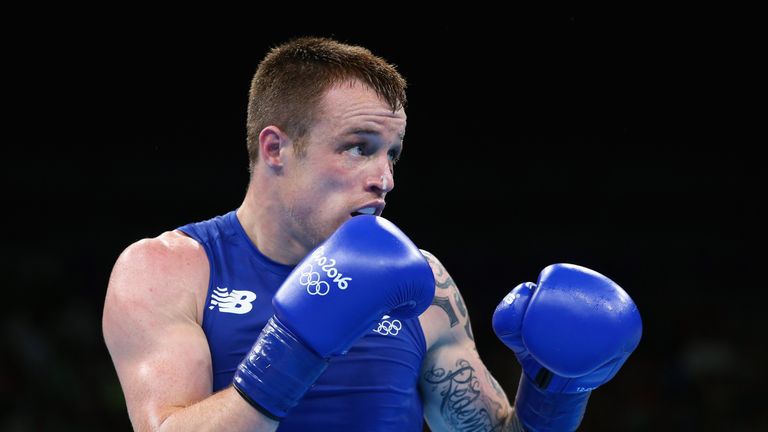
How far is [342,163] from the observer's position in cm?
264

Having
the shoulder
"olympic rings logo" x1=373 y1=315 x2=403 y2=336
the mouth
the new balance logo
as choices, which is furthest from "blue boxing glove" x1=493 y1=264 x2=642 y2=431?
the shoulder

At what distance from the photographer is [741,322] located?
24.8 ft

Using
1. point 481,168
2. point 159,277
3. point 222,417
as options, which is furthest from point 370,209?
point 481,168

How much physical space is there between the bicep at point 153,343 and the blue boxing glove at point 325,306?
0.74 ft

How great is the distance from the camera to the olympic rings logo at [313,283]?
2248 millimetres

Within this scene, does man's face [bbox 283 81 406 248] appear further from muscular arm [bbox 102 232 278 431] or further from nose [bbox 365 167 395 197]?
muscular arm [bbox 102 232 278 431]

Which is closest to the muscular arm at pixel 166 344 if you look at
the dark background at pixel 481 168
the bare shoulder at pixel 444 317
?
the bare shoulder at pixel 444 317

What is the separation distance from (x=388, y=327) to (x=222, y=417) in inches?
27.8

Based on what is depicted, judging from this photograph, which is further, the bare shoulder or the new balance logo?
the bare shoulder

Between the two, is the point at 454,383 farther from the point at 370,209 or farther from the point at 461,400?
the point at 370,209

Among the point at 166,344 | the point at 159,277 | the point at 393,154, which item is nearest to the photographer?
the point at 166,344

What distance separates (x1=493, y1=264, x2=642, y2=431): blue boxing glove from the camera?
250 cm

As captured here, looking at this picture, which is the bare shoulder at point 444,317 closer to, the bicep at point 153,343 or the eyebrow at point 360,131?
the eyebrow at point 360,131

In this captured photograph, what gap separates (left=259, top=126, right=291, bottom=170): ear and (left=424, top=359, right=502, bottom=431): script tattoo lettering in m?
0.79
